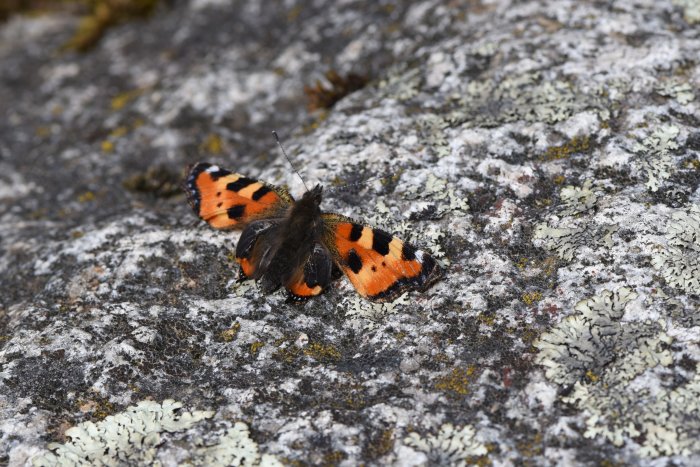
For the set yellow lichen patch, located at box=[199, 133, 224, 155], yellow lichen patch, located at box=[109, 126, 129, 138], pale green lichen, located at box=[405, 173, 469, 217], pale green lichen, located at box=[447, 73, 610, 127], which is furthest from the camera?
yellow lichen patch, located at box=[109, 126, 129, 138]

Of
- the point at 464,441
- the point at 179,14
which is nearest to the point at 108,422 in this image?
the point at 464,441

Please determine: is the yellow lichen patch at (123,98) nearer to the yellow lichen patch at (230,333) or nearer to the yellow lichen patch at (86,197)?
the yellow lichen patch at (86,197)

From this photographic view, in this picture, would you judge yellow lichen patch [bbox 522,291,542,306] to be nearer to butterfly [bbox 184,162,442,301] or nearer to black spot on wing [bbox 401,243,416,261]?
butterfly [bbox 184,162,442,301]

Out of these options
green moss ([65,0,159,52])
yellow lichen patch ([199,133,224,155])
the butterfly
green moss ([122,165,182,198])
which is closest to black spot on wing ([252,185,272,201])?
the butterfly

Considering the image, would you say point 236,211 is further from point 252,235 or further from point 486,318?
point 486,318

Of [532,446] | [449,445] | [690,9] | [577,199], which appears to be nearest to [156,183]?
[577,199]

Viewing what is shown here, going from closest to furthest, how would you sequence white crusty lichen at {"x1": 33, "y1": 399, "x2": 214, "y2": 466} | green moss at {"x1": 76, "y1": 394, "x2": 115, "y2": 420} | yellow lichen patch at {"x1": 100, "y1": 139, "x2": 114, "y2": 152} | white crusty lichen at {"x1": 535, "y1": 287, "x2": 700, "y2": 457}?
white crusty lichen at {"x1": 535, "y1": 287, "x2": 700, "y2": 457}
white crusty lichen at {"x1": 33, "y1": 399, "x2": 214, "y2": 466}
green moss at {"x1": 76, "y1": 394, "x2": 115, "y2": 420}
yellow lichen patch at {"x1": 100, "y1": 139, "x2": 114, "y2": 152}
